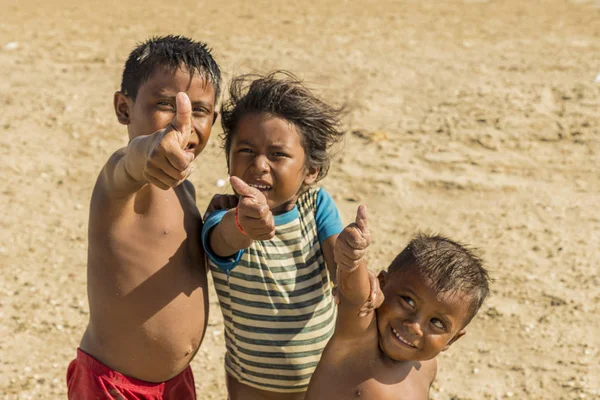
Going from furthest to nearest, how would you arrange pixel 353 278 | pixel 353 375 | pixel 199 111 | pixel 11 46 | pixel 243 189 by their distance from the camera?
1. pixel 11 46
2. pixel 353 375
3. pixel 199 111
4. pixel 353 278
5. pixel 243 189

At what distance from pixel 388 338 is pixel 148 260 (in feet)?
2.46

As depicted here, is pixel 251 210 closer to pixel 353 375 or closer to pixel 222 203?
pixel 222 203

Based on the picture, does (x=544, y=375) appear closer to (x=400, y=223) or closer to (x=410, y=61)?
(x=400, y=223)

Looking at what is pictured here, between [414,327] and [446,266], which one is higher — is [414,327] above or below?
below

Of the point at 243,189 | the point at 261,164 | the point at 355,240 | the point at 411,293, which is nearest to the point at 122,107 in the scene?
the point at 261,164

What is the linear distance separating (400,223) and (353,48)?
3.05 metres

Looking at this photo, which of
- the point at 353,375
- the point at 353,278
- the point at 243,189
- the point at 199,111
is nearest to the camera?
the point at 243,189

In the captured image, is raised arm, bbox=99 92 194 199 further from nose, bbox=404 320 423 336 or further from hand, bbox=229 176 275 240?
nose, bbox=404 320 423 336

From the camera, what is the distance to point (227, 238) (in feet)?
7.79

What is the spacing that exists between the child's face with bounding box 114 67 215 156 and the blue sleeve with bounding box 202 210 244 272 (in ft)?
0.67

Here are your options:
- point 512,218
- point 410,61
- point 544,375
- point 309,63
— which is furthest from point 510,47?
point 544,375

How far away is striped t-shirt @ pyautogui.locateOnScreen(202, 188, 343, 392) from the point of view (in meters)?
2.62

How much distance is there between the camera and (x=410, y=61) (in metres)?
7.37

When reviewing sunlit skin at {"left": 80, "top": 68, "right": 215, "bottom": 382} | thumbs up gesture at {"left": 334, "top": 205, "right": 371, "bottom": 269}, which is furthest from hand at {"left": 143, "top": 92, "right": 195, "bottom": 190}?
thumbs up gesture at {"left": 334, "top": 205, "right": 371, "bottom": 269}
